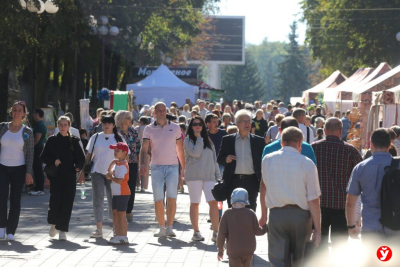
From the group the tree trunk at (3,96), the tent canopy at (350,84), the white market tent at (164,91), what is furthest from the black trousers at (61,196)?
the white market tent at (164,91)

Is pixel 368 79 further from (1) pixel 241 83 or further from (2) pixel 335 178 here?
(1) pixel 241 83

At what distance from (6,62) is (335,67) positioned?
37.9 m

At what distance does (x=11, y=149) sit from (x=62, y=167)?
2.32ft

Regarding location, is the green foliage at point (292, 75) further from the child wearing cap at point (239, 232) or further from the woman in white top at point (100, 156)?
the child wearing cap at point (239, 232)

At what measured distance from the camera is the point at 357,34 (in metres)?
48.7

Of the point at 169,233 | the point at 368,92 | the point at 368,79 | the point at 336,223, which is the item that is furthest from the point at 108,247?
the point at 368,79

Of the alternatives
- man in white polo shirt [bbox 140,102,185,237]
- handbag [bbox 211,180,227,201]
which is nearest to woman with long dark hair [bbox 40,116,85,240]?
man in white polo shirt [bbox 140,102,185,237]

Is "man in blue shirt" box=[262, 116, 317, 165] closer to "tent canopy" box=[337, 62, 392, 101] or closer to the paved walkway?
the paved walkway

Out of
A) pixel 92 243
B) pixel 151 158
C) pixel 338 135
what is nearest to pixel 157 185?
pixel 151 158

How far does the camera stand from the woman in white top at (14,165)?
11.0 metres

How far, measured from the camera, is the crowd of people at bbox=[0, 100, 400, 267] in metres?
7.11

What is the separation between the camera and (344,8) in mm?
48281

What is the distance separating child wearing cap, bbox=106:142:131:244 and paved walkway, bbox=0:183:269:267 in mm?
207

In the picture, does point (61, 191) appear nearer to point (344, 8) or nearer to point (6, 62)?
point (6, 62)
